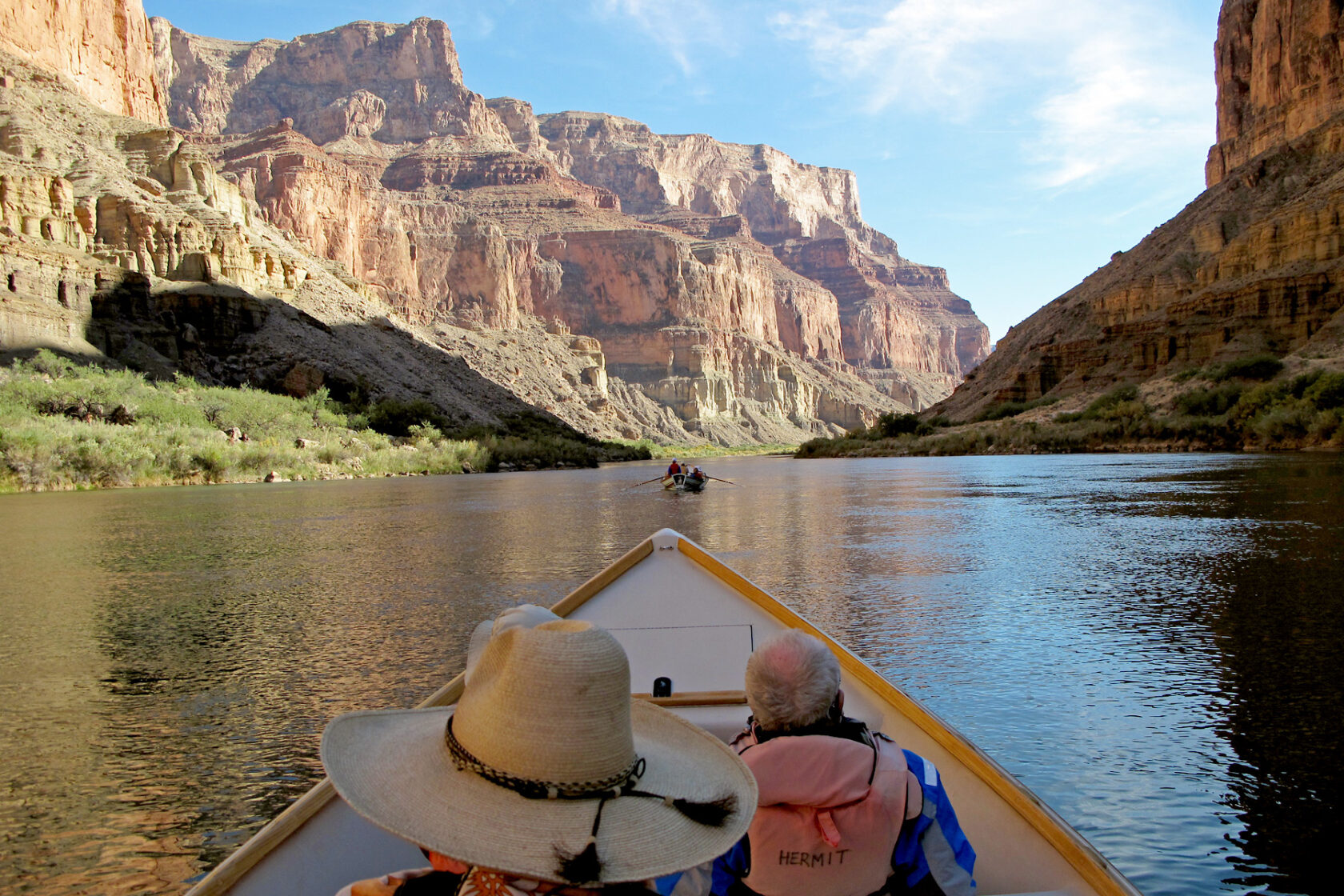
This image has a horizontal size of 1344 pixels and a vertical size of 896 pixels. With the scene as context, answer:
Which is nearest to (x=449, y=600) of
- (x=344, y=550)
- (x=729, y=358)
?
(x=344, y=550)

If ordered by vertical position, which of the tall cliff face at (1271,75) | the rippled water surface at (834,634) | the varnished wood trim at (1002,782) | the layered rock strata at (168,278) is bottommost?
the rippled water surface at (834,634)

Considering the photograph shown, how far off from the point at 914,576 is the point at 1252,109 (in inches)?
2996

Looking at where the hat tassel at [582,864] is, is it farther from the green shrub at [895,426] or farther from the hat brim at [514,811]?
the green shrub at [895,426]

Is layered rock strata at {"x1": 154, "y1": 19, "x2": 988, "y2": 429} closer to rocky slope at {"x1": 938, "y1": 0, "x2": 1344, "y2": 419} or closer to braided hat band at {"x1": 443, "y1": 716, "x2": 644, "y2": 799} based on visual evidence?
rocky slope at {"x1": 938, "y1": 0, "x2": 1344, "y2": 419}

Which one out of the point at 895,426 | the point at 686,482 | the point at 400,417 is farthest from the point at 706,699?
the point at 895,426

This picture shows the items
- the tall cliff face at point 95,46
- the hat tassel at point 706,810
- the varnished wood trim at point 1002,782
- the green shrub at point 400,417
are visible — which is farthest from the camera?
the tall cliff face at point 95,46

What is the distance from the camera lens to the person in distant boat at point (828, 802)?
263 centimetres

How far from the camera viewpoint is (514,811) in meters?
1.80

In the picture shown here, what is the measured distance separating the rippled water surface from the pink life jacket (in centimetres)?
218

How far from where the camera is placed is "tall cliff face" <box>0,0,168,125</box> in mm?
66000

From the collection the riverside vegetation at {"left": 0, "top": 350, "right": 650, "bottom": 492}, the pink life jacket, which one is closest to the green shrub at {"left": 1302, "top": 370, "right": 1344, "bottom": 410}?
the riverside vegetation at {"left": 0, "top": 350, "right": 650, "bottom": 492}

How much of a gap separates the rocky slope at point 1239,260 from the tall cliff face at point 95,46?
2781 inches

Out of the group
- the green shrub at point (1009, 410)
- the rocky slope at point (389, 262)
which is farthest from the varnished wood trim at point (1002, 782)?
the green shrub at point (1009, 410)

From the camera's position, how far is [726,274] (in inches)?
6014
